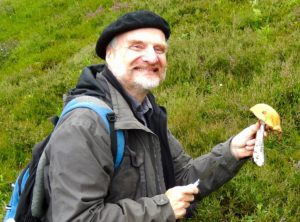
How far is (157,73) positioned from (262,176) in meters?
1.98

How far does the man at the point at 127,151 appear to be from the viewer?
9.26ft

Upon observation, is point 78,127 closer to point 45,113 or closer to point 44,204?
point 44,204

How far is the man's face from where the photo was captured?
350 cm

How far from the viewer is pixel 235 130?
233 inches

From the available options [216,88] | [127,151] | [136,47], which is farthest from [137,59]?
[216,88]

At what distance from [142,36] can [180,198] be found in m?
1.29

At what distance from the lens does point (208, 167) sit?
13.5ft

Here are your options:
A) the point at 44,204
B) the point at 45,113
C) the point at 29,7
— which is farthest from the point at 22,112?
the point at 29,7

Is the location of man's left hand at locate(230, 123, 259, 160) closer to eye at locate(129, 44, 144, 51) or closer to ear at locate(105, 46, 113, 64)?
eye at locate(129, 44, 144, 51)

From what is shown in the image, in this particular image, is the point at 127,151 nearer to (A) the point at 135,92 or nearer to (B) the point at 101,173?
(B) the point at 101,173

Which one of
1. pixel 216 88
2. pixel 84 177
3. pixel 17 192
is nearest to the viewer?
pixel 84 177

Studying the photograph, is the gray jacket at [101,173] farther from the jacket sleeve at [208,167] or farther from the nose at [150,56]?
the jacket sleeve at [208,167]

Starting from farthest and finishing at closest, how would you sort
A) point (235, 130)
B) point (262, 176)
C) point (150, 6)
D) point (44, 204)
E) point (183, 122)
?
point (150, 6)
point (183, 122)
point (235, 130)
point (262, 176)
point (44, 204)

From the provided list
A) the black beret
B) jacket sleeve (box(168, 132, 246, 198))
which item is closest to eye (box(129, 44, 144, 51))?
the black beret
